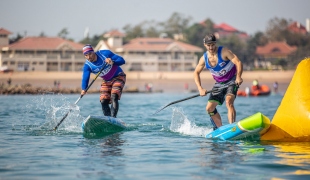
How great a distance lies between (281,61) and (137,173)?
99.2 meters

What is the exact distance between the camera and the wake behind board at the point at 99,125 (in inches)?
534

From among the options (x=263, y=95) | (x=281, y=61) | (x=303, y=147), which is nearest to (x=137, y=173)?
(x=303, y=147)

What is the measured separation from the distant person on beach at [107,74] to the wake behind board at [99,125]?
1.40 feet

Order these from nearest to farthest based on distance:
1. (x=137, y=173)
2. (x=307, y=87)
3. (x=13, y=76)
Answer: (x=137, y=173), (x=307, y=87), (x=13, y=76)

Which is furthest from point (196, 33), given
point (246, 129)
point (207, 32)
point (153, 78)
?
point (246, 129)

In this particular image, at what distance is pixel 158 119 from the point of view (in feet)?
61.9

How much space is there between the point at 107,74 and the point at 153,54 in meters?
87.8

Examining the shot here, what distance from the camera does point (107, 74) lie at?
47.2ft

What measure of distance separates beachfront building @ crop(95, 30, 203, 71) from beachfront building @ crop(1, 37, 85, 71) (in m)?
5.75

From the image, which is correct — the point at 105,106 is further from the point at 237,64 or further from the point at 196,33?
the point at 196,33

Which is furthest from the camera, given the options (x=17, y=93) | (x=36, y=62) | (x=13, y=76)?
A: (x=36, y=62)

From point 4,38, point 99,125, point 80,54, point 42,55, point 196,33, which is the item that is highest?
point 196,33

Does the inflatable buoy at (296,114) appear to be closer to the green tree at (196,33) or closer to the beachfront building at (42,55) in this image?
the beachfront building at (42,55)

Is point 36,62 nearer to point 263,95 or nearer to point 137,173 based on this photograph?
point 263,95
